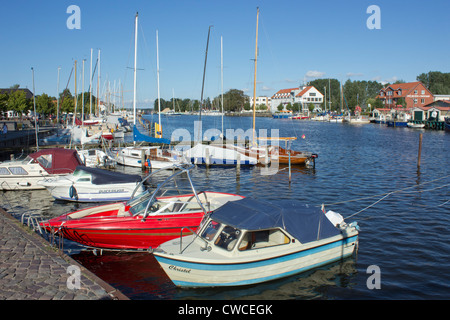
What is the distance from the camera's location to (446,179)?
95.9 feet

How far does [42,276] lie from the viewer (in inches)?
384

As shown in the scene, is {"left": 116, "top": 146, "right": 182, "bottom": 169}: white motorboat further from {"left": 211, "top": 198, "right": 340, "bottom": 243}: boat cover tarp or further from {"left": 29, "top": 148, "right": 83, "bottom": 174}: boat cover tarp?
{"left": 211, "top": 198, "right": 340, "bottom": 243}: boat cover tarp

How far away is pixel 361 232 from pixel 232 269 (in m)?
8.90

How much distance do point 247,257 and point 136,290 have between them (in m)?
3.94

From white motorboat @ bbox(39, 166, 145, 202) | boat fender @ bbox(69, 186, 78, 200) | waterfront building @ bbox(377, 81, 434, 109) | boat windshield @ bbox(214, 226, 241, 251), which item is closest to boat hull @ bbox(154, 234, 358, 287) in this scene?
boat windshield @ bbox(214, 226, 241, 251)

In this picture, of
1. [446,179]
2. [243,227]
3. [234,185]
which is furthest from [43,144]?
[446,179]

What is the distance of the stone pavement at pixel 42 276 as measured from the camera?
874 centimetres

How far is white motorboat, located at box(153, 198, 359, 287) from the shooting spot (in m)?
10.9

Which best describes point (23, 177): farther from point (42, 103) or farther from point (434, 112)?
point (434, 112)
